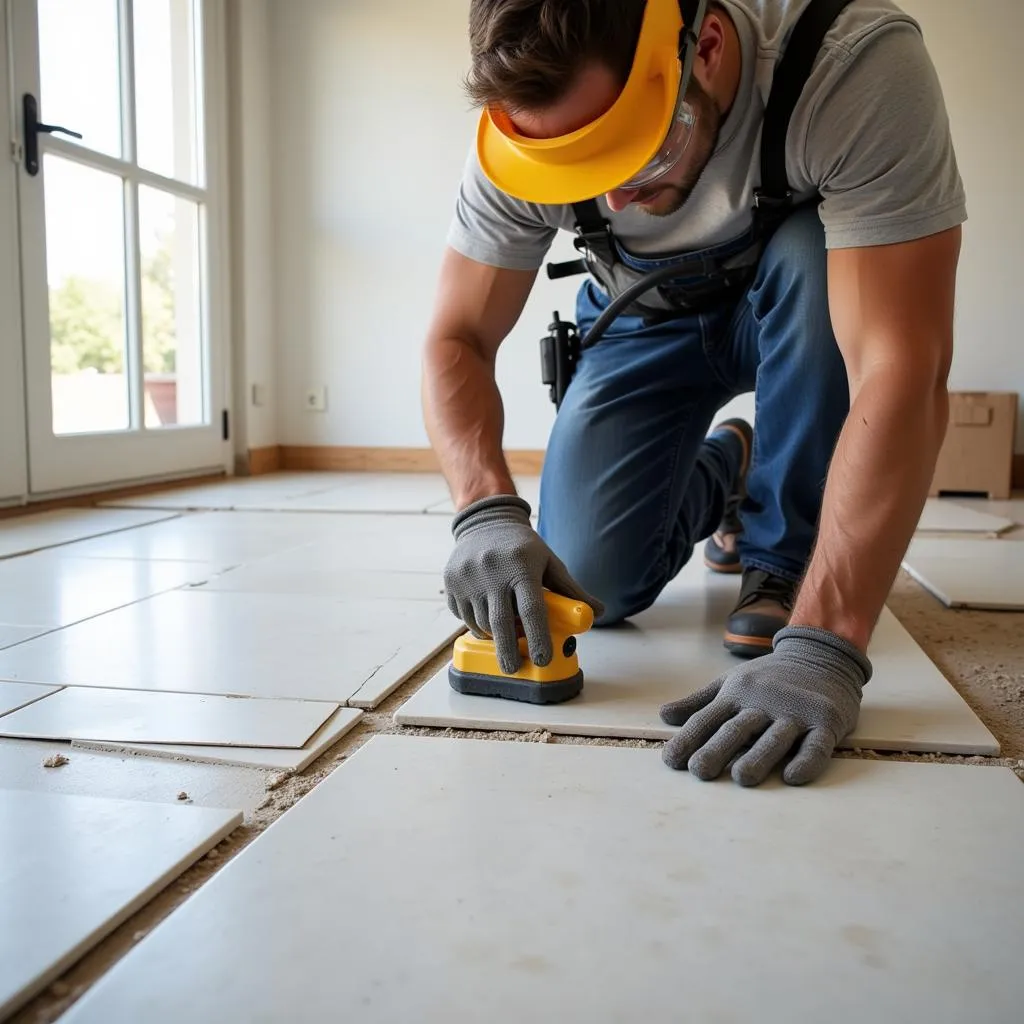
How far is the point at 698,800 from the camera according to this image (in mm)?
910

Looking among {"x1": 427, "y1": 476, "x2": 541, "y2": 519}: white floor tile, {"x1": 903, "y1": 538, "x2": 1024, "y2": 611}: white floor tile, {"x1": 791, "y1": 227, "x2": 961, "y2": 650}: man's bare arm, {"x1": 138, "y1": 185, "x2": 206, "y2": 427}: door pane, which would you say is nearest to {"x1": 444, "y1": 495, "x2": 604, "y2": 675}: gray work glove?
{"x1": 791, "y1": 227, "x2": 961, "y2": 650}: man's bare arm

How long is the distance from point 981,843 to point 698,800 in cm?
24

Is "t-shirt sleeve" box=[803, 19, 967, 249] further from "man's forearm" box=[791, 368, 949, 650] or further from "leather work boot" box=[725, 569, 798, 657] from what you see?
"leather work boot" box=[725, 569, 798, 657]

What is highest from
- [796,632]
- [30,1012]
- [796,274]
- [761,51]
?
[761,51]

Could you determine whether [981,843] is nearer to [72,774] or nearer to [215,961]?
[215,961]

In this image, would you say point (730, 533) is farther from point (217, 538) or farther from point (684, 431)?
point (217, 538)

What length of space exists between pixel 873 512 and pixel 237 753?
751mm

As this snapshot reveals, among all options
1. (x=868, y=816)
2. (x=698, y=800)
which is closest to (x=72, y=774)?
(x=698, y=800)

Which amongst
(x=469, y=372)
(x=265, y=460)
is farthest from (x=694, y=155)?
(x=265, y=460)

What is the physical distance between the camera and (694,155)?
4.21ft

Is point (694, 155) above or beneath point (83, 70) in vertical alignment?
beneath

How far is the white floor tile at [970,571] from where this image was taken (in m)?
1.80

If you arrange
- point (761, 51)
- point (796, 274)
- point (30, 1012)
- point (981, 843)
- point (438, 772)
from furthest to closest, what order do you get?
point (796, 274), point (761, 51), point (438, 772), point (981, 843), point (30, 1012)

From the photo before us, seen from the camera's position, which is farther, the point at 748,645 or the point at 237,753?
the point at 748,645
